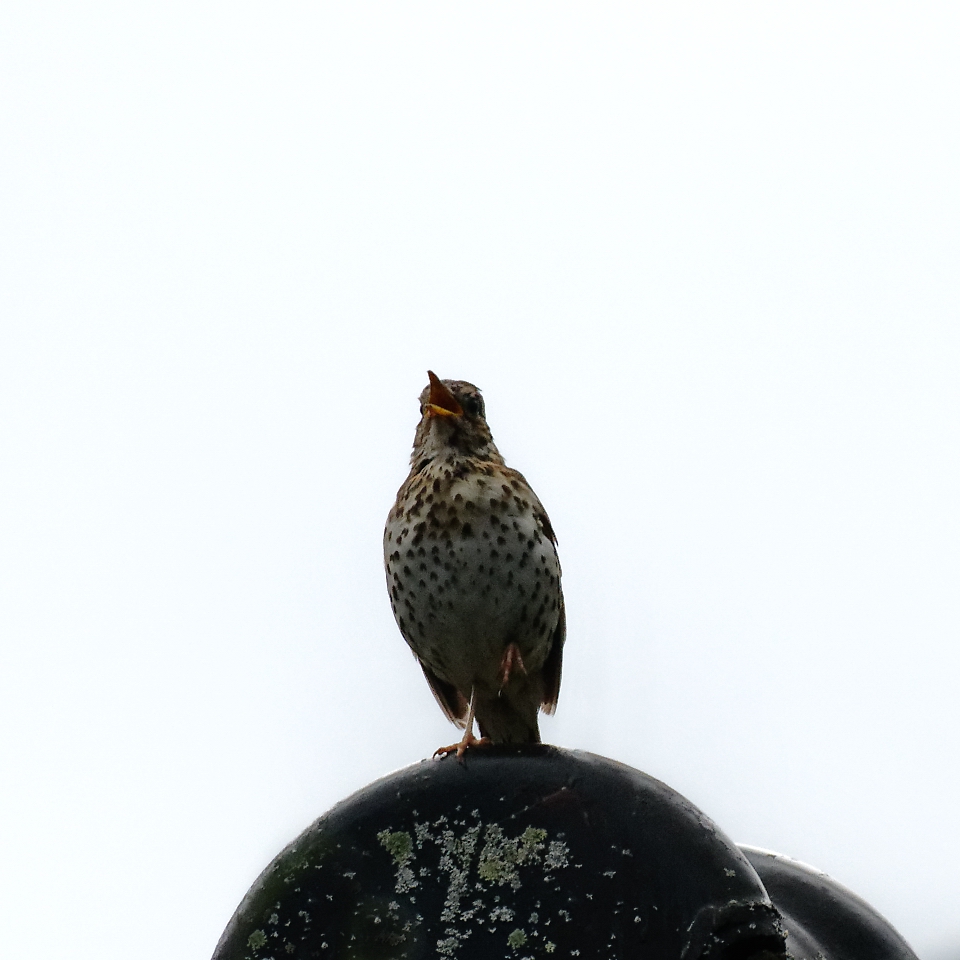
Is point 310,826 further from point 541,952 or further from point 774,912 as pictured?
point 774,912

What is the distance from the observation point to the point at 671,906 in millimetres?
2504

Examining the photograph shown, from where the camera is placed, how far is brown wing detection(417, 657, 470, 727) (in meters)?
6.20

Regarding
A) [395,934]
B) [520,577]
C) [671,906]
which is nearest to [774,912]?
[671,906]

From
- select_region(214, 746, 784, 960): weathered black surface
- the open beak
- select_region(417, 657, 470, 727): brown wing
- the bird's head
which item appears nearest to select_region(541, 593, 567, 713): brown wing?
select_region(417, 657, 470, 727): brown wing

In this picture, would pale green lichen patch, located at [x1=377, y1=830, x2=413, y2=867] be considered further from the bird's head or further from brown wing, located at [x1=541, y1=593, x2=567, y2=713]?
brown wing, located at [x1=541, y1=593, x2=567, y2=713]

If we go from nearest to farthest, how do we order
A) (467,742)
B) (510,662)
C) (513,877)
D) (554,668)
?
(513,877) → (467,742) → (510,662) → (554,668)

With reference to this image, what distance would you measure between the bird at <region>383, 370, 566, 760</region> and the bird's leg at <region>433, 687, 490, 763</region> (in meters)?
0.10

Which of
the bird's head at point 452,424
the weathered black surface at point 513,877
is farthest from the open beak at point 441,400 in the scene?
the weathered black surface at point 513,877

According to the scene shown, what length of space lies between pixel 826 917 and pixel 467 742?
3.93ft

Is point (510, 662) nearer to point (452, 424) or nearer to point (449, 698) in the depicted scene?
point (449, 698)

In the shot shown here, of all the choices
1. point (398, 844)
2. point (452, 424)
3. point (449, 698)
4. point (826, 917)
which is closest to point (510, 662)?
point (449, 698)

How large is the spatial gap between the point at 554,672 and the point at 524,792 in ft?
10.9

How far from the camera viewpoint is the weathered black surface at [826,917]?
11.1 ft

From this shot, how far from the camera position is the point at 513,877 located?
2.61m
